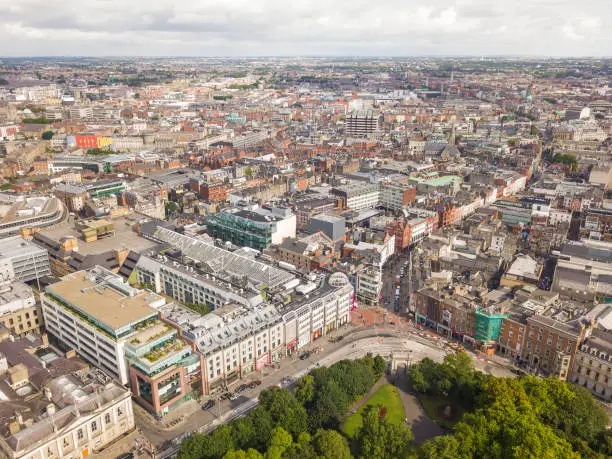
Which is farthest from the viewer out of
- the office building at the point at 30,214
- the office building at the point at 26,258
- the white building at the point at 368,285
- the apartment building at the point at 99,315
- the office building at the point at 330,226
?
the office building at the point at 30,214

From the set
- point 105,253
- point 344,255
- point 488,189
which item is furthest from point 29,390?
point 488,189

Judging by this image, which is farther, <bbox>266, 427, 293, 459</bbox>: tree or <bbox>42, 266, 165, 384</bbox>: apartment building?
<bbox>42, 266, 165, 384</bbox>: apartment building

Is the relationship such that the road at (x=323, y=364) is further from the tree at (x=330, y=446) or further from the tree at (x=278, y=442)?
the tree at (x=330, y=446)

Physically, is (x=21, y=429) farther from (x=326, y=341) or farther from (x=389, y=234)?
(x=389, y=234)

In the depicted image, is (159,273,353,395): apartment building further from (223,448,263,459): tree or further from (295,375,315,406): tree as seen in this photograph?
(223,448,263,459): tree

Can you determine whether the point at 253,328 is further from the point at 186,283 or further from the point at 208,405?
the point at 186,283

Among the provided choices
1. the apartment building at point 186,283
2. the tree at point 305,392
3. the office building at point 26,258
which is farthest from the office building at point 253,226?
the tree at point 305,392

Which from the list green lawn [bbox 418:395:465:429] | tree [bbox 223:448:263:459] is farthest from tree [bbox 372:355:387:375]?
tree [bbox 223:448:263:459]
